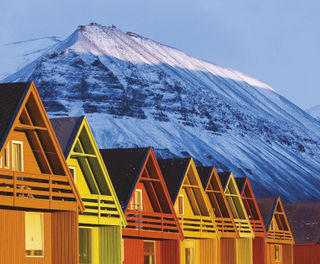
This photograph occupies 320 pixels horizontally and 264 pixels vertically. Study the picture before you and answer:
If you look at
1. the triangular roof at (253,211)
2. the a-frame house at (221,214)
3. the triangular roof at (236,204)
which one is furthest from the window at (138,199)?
the triangular roof at (253,211)

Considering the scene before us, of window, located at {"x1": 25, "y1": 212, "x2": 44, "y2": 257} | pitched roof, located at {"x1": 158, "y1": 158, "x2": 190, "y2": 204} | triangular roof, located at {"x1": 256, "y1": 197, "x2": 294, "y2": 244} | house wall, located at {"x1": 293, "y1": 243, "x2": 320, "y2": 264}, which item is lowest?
house wall, located at {"x1": 293, "y1": 243, "x2": 320, "y2": 264}

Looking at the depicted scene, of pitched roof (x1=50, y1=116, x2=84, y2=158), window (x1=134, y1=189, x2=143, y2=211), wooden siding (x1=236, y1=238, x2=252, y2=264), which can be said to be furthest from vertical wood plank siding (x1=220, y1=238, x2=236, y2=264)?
pitched roof (x1=50, y1=116, x2=84, y2=158)

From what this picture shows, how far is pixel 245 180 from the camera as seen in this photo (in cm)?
6906

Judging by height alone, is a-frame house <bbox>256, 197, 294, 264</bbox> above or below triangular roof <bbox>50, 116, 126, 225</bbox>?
below

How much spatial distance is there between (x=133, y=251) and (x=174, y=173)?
244 inches

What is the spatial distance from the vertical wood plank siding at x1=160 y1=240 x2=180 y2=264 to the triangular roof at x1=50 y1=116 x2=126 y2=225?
384 inches

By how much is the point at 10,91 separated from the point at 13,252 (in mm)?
6285

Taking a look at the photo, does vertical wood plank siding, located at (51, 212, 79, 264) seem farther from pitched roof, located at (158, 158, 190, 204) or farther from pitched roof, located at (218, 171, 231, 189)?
pitched roof, located at (218, 171, 231, 189)

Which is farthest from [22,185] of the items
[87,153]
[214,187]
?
[214,187]

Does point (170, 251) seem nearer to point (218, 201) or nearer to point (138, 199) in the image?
point (138, 199)

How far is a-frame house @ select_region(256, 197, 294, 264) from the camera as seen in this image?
76.1 metres

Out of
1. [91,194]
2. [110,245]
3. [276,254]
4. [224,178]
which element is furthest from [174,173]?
[276,254]

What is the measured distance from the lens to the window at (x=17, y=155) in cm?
3583

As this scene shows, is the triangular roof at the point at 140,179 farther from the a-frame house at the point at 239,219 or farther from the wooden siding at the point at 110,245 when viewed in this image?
the a-frame house at the point at 239,219
